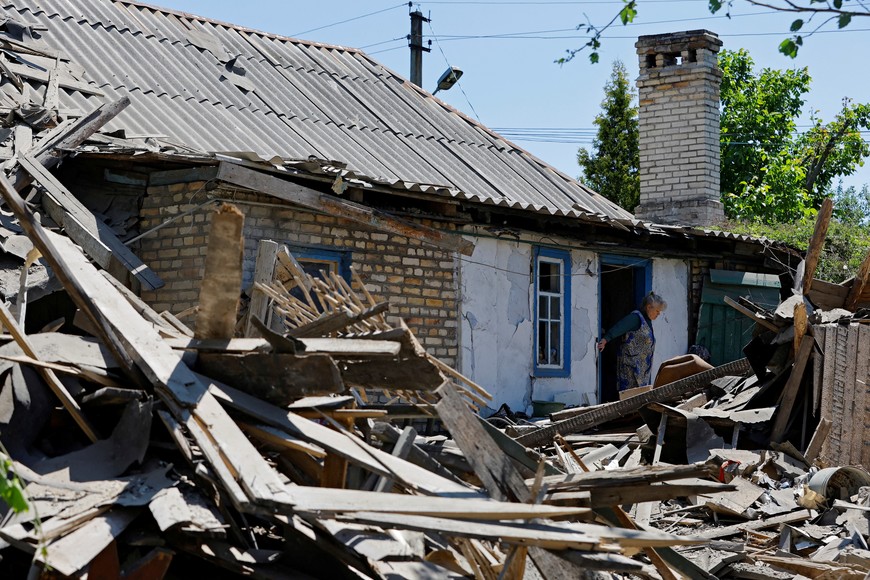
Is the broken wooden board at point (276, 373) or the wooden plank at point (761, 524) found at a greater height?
the broken wooden board at point (276, 373)

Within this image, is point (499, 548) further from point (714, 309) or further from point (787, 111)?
point (787, 111)

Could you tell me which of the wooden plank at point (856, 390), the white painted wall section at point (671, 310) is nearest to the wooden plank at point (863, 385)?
the wooden plank at point (856, 390)

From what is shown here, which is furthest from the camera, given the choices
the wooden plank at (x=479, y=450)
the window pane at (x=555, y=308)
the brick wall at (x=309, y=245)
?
the window pane at (x=555, y=308)

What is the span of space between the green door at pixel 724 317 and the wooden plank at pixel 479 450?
422 inches

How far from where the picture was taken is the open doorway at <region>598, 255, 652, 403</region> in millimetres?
13812

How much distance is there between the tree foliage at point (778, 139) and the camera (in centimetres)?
2938

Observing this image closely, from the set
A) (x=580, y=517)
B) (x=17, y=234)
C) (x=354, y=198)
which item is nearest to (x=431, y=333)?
(x=354, y=198)

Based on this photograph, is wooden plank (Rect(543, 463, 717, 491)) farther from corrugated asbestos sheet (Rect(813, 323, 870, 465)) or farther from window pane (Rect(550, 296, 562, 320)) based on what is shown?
window pane (Rect(550, 296, 562, 320))

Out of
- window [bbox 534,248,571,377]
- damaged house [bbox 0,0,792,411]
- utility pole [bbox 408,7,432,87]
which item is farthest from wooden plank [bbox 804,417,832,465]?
utility pole [bbox 408,7,432,87]

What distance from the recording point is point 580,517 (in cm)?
392

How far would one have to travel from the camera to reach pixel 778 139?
30.8 m

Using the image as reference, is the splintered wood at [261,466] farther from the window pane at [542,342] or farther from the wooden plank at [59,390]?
the window pane at [542,342]

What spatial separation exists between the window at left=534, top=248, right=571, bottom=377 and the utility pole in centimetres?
1168

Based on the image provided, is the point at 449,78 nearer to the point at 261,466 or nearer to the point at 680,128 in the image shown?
the point at 680,128
